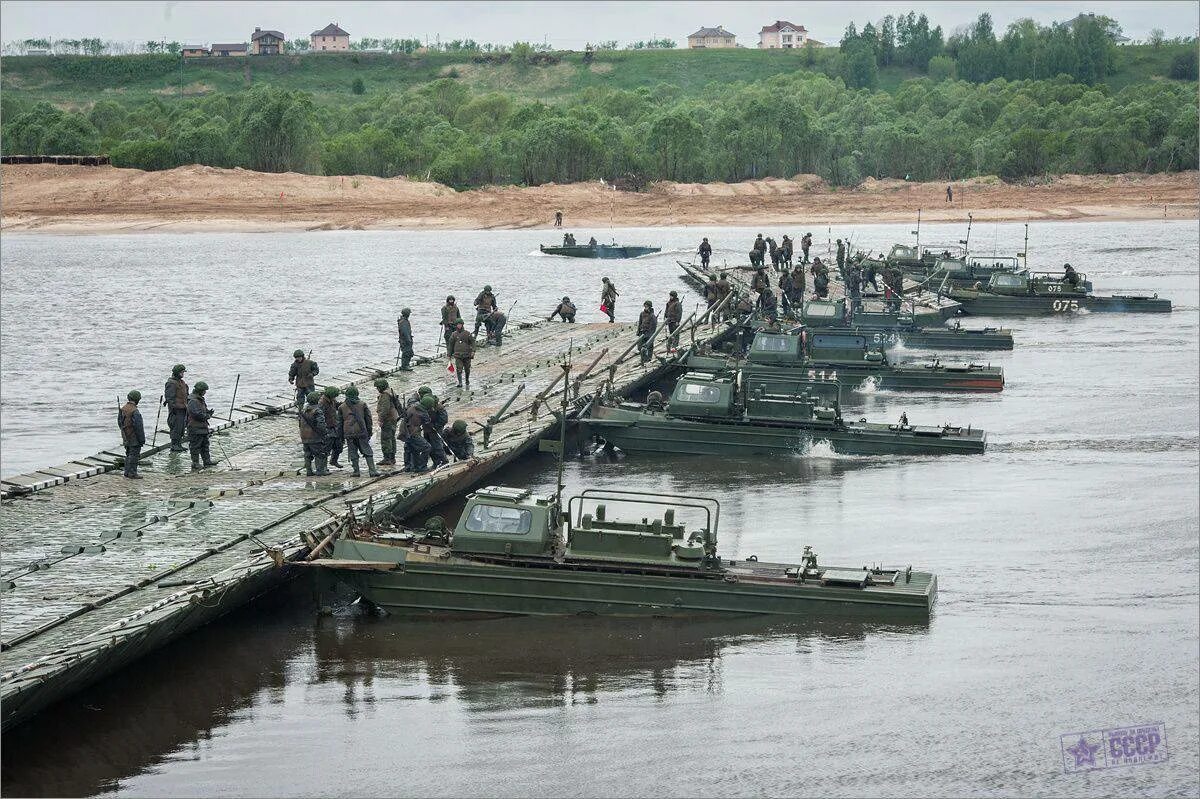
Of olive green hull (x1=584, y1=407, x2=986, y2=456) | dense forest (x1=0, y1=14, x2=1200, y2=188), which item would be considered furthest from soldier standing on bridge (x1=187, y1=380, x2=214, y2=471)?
dense forest (x1=0, y1=14, x2=1200, y2=188)

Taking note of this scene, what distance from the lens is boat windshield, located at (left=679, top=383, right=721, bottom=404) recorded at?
31.6 m

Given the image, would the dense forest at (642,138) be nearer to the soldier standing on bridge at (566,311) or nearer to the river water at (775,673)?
the soldier standing on bridge at (566,311)

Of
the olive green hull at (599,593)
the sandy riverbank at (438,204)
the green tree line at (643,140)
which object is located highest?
the green tree line at (643,140)

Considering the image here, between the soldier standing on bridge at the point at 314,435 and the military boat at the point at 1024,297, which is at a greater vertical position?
the military boat at the point at 1024,297

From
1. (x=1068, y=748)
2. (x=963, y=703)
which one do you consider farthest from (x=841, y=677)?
(x=1068, y=748)

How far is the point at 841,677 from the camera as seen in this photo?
63.0ft

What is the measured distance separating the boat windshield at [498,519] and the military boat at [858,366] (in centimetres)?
1743

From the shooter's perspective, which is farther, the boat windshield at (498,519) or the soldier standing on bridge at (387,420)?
the soldier standing on bridge at (387,420)

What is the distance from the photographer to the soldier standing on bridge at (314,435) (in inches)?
1010

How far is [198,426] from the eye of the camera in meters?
26.6

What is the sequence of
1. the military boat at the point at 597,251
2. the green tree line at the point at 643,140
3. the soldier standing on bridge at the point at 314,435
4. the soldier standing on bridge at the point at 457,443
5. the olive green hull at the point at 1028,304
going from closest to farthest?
the soldier standing on bridge at the point at 314,435
the soldier standing on bridge at the point at 457,443
the olive green hull at the point at 1028,304
the military boat at the point at 597,251
the green tree line at the point at 643,140

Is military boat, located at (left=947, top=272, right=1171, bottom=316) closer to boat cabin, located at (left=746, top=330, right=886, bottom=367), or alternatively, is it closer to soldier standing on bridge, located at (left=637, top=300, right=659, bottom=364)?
boat cabin, located at (left=746, top=330, right=886, bottom=367)

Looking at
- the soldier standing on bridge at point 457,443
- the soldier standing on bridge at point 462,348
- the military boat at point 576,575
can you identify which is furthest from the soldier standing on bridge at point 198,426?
the soldier standing on bridge at point 462,348

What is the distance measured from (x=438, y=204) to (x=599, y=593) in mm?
89937
